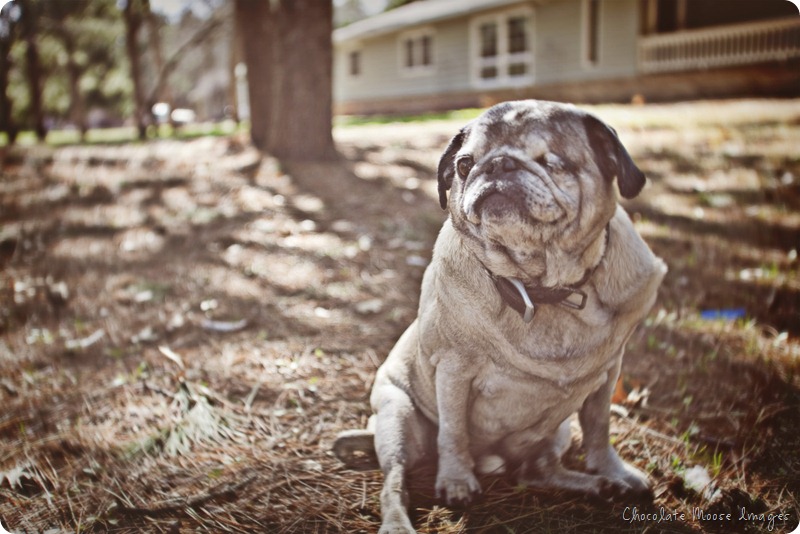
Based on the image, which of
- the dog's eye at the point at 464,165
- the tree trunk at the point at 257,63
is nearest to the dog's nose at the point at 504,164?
the dog's eye at the point at 464,165

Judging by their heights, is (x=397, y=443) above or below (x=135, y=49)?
below

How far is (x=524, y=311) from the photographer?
183 cm

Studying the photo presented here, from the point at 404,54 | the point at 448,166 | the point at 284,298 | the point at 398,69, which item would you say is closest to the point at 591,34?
the point at 404,54

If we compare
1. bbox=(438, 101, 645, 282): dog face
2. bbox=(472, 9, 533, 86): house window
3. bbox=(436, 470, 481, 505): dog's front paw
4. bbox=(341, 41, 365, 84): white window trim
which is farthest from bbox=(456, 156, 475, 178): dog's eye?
bbox=(341, 41, 365, 84): white window trim

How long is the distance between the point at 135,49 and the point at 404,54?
14888mm

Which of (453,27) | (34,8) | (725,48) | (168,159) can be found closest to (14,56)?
(34,8)

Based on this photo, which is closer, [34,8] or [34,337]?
[34,337]

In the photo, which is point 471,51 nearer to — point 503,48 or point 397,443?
point 503,48

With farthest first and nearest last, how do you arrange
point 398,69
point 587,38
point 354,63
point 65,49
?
point 354,63
point 398,69
point 587,38
point 65,49

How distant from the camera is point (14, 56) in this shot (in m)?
4.73

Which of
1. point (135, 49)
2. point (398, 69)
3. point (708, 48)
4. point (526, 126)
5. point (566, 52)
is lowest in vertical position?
point (526, 126)

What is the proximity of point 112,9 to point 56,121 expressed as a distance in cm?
552

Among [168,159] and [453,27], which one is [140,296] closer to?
[168,159]

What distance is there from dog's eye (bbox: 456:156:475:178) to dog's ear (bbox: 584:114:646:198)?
1.13 feet
